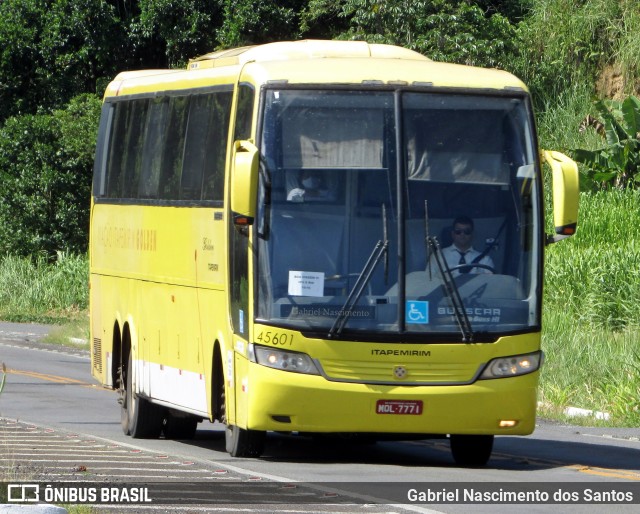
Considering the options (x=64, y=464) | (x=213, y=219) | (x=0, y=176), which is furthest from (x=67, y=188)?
(x=64, y=464)

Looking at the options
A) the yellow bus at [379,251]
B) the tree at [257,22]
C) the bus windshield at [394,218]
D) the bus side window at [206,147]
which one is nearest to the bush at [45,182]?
the tree at [257,22]

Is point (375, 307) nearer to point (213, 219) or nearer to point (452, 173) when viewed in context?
point (452, 173)

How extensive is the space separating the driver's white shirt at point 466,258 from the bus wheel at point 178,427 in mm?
4890

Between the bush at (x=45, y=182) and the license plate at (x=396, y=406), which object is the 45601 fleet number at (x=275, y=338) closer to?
the license plate at (x=396, y=406)

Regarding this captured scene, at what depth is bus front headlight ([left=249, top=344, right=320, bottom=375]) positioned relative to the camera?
12.0 meters

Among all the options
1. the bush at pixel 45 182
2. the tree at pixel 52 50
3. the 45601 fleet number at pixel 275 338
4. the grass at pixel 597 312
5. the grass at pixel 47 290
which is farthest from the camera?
the tree at pixel 52 50

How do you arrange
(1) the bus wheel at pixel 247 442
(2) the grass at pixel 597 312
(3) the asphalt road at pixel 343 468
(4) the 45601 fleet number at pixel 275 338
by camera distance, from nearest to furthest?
(3) the asphalt road at pixel 343 468 → (4) the 45601 fleet number at pixel 275 338 → (1) the bus wheel at pixel 247 442 → (2) the grass at pixel 597 312

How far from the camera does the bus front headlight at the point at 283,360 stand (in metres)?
12.0

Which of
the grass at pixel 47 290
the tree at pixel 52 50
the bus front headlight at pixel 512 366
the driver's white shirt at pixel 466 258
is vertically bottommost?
the grass at pixel 47 290

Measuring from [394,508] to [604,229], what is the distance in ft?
61.8

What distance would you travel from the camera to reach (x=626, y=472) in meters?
12.3

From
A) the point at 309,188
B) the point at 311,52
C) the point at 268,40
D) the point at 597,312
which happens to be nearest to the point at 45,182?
the point at 268,40

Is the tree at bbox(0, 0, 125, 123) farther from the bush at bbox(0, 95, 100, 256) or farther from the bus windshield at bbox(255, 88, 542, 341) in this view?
the bus windshield at bbox(255, 88, 542, 341)

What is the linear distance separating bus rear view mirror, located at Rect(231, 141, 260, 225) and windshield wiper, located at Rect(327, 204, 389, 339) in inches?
39.3
